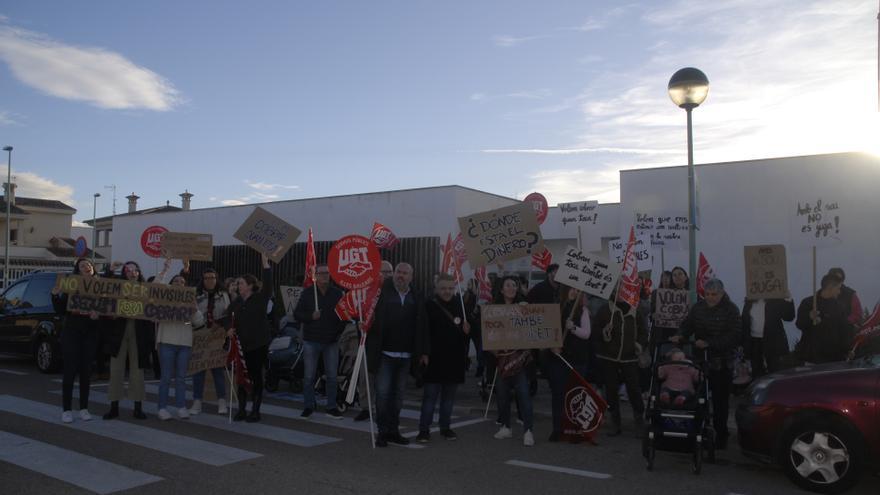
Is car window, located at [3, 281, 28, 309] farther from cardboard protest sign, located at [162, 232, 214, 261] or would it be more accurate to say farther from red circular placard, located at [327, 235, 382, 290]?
red circular placard, located at [327, 235, 382, 290]

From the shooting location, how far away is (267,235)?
10.6 meters

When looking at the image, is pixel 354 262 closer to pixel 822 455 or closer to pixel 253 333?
pixel 253 333

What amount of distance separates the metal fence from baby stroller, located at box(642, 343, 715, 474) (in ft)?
27.6

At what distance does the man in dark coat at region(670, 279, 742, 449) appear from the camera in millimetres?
7633

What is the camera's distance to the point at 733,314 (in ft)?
25.2

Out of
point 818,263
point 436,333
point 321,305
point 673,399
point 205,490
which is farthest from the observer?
point 818,263

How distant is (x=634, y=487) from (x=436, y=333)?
9.38 feet

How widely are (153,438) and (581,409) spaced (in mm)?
4894

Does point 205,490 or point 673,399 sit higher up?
point 673,399

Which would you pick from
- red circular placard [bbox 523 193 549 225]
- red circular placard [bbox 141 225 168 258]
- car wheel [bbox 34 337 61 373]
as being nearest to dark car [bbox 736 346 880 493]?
red circular placard [bbox 523 193 549 225]

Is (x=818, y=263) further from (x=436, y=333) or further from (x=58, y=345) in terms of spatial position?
(x=58, y=345)

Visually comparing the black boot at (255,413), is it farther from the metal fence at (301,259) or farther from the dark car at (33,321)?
the dark car at (33,321)

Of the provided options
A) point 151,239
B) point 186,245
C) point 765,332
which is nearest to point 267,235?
point 186,245

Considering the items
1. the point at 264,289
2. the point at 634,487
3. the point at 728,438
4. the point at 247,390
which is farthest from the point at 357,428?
the point at 728,438
